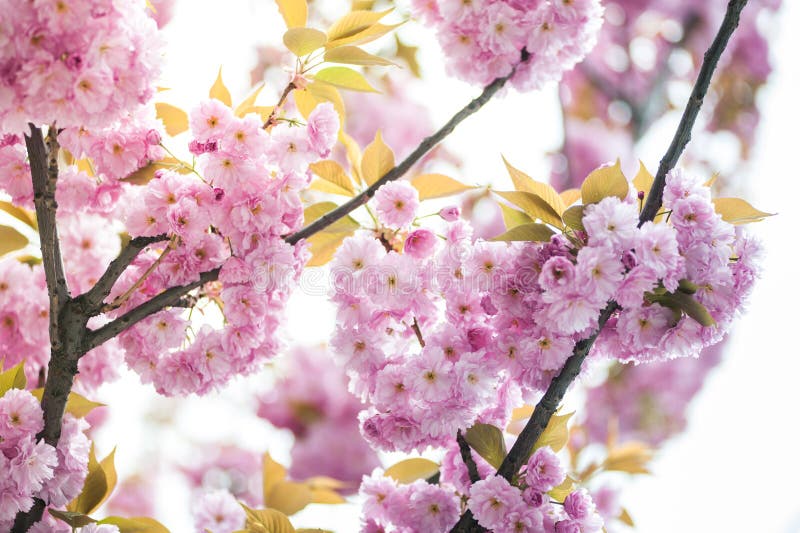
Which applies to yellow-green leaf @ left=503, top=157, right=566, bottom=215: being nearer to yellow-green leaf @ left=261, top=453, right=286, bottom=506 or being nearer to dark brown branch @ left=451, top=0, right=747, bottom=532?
dark brown branch @ left=451, top=0, right=747, bottom=532

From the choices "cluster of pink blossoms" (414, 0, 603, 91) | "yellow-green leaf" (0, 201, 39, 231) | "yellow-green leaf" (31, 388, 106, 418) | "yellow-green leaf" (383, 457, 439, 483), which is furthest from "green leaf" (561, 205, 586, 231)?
"yellow-green leaf" (0, 201, 39, 231)

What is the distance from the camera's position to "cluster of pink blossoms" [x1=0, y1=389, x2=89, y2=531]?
987mm

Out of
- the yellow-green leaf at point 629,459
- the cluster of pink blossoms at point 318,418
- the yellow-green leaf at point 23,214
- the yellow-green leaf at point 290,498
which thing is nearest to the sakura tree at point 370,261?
the yellow-green leaf at point 23,214

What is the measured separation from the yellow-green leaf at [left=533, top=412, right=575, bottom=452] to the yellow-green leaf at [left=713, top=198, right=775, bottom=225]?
1.10ft

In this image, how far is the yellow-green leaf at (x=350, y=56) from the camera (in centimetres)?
107

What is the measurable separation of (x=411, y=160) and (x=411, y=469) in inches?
19.3

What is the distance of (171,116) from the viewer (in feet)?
3.84

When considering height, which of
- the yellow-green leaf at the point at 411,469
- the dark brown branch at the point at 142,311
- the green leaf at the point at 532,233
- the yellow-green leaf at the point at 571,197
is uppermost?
the yellow-green leaf at the point at 571,197

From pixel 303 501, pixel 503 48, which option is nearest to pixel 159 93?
pixel 503 48

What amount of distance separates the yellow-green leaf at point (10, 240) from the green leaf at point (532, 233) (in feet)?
2.59

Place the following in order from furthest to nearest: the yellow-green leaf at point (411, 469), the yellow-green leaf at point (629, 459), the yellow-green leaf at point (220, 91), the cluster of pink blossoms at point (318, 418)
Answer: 1. the cluster of pink blossoms at point (318, 418)
2. the yellow-green leaf at point (629, 459)
3. the yellow-green leaf at point (411, 469)
4. the yellow-green leaf at point (220, 91)

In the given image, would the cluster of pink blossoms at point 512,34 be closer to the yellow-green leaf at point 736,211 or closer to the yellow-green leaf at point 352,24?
the yellow-green leaf at point 352,24

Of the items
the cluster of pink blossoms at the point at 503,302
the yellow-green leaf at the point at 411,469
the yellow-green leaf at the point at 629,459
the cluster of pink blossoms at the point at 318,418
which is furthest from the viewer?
the cluster of pink blossoms at the point at 318,418

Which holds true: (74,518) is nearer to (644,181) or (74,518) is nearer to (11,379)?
(11,379)
